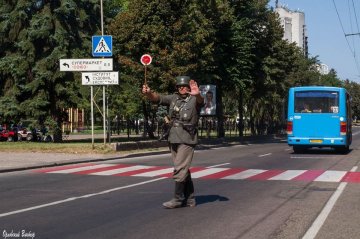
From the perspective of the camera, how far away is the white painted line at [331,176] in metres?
14.3

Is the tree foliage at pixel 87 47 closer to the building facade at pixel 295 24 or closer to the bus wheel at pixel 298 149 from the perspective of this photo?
the bus wheel at pixel 298 149

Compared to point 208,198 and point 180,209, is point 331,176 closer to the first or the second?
point 208,198

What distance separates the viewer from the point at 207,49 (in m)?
32.2

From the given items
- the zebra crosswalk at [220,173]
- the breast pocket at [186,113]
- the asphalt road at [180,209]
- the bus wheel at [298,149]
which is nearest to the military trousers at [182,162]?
the breast pocket at [186,113]

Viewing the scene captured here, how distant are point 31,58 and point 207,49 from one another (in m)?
10.1

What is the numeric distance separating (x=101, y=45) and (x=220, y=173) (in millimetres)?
9042

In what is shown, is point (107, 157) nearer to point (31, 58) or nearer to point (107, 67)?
point (107, 67)

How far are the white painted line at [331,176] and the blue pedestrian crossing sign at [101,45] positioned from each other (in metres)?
10.4

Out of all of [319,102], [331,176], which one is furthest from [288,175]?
[319,102]

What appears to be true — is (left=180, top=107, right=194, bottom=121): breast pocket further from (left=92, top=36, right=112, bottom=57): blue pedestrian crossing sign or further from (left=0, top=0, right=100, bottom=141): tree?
(left=0, top=0, right=100, bottom=141): tree

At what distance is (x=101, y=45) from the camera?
22.6 meters

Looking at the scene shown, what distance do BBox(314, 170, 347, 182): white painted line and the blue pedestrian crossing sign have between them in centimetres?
1036

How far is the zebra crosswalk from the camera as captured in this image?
14828 mm

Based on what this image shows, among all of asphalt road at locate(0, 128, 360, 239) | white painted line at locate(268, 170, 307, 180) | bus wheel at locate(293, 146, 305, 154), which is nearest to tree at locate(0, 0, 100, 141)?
bus wheel at locate(293, 146, 305, 154)
